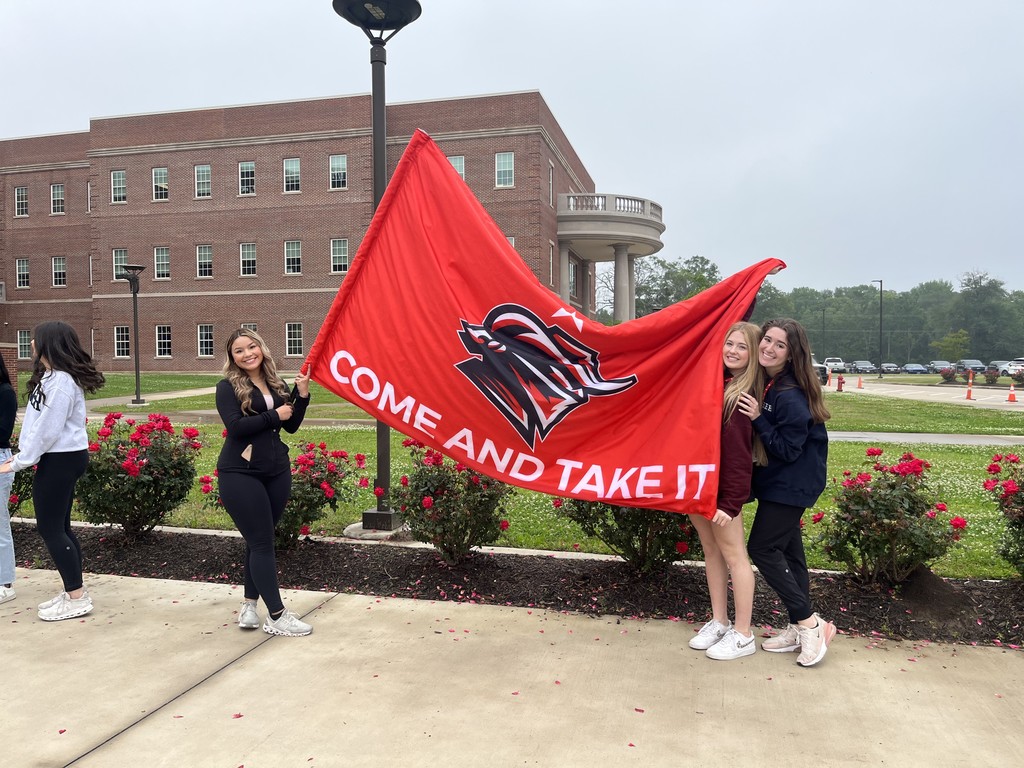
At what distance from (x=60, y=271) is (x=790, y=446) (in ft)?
170

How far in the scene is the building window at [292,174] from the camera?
40125 millimetres

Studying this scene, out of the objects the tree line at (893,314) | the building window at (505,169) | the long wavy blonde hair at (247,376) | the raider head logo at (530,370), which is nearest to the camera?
the long wavy blonde hair at (247,376)

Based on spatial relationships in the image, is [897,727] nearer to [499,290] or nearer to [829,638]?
[829,638]

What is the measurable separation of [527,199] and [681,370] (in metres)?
35.6

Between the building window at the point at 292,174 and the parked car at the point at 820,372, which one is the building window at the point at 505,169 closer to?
the building window at the point at 292,174

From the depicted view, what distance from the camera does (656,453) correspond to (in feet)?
13.4

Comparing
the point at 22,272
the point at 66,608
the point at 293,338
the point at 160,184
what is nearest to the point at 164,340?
the point at 293,338

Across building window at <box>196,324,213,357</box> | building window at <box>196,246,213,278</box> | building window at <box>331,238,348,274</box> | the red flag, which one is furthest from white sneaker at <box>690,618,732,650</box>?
building window at <box>196,246,213,278</box>

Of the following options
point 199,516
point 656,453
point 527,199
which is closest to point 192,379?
point 527,199

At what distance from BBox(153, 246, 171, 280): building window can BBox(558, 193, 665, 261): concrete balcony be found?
22.2 m

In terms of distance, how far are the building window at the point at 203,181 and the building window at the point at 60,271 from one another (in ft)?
38.1

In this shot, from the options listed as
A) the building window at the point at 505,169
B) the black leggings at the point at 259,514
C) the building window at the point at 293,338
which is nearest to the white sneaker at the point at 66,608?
the black leggings at the point at 259,514

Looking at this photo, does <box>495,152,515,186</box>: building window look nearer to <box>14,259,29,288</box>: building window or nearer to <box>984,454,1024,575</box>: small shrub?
<box>14,259,29,288</box>: building window

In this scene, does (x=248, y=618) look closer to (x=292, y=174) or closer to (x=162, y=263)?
(x=292, y=174)
